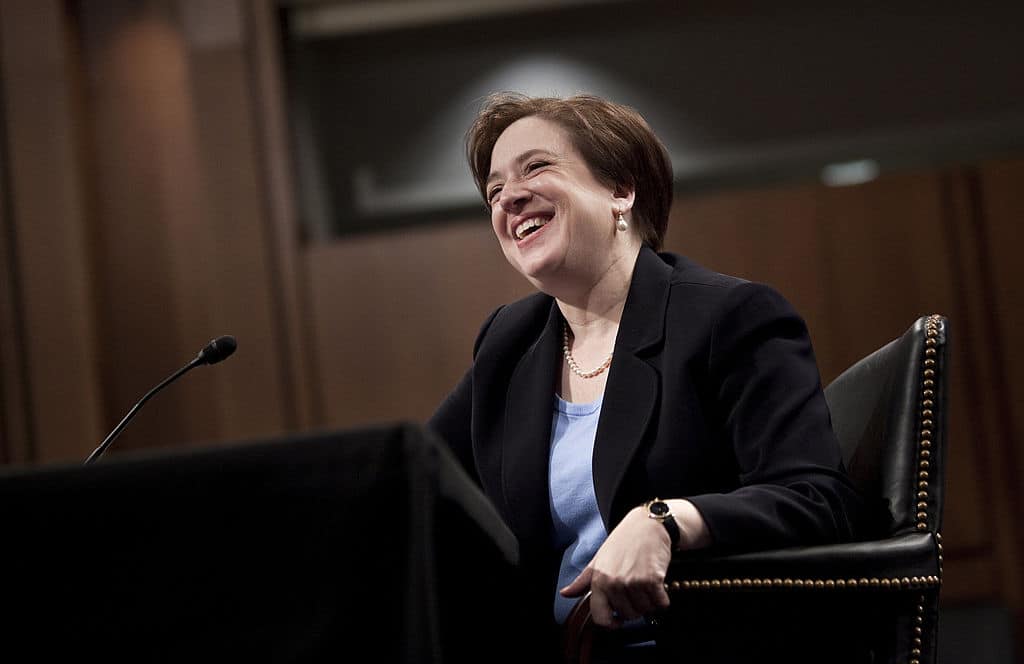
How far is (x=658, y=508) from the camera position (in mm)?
1329

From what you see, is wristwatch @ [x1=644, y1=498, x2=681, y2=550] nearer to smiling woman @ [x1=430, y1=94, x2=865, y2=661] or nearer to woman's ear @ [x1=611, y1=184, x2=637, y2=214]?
smiling woman @ [x1=430, y1=94, x2=865, y2=661]

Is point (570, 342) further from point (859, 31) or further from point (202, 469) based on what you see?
point (859, 31)

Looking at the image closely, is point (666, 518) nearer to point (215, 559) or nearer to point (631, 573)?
point (631, 573)

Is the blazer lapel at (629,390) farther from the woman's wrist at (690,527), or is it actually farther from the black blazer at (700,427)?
the woman's wrist at (690,527)

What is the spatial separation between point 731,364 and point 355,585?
74cm

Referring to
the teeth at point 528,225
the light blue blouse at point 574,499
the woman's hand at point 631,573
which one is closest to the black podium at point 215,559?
the woman's hand at point 631,573

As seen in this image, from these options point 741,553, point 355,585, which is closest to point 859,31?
point 741,553

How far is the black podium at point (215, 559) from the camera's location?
0.92 m

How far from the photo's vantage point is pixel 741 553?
53.4 inches

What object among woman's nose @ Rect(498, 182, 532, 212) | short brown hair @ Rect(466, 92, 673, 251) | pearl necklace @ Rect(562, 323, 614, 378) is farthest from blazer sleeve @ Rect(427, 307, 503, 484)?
short brown hair @ Rect(466, 92, 673, 251)

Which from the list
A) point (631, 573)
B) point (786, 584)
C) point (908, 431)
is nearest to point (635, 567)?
point (631, 573)

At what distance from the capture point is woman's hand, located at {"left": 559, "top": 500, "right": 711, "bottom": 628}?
1289 mm

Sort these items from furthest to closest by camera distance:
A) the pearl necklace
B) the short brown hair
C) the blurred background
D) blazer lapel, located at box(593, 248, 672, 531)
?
the blurred background < the short brown hair < the pearl necklace < blazer lapel, located at box(593, 248, 672, 531)

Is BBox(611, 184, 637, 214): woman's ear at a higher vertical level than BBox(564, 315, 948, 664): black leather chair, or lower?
higher
